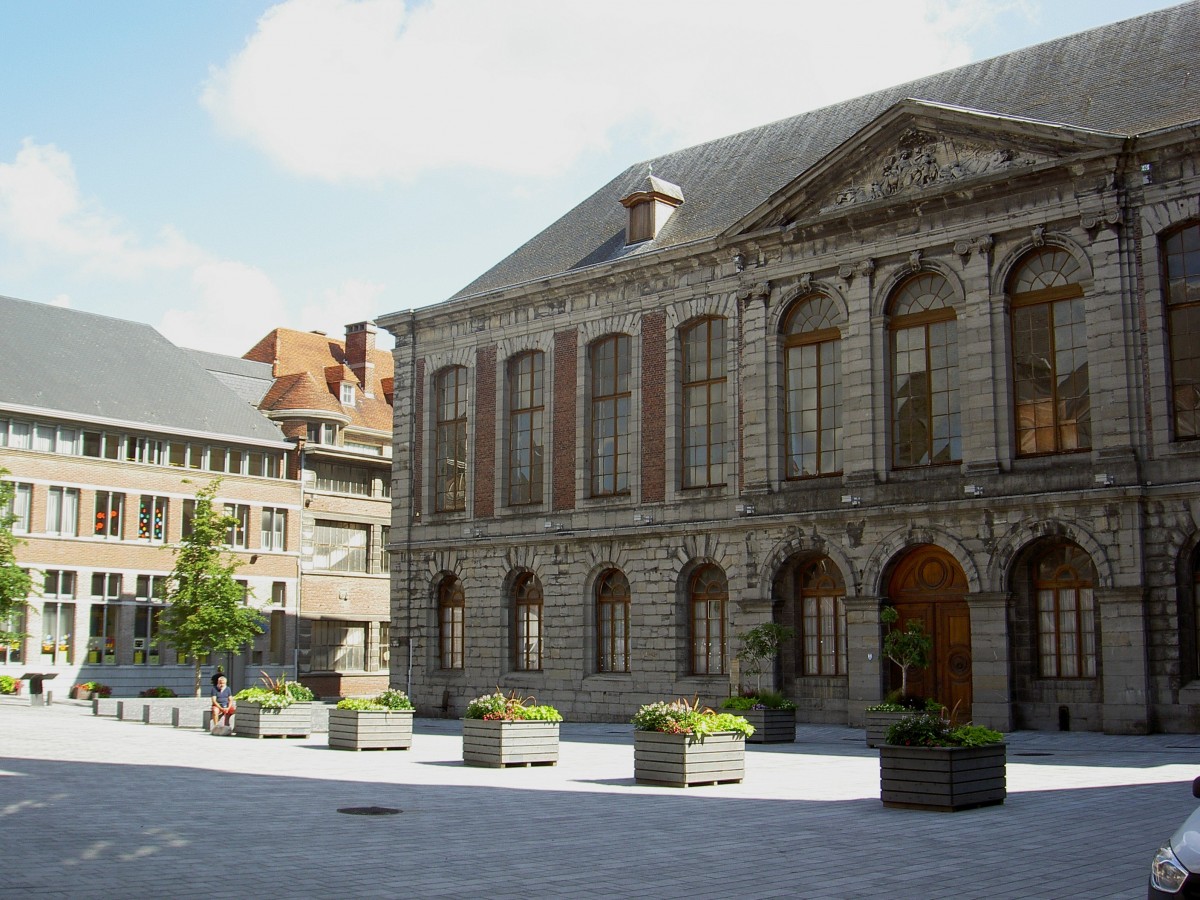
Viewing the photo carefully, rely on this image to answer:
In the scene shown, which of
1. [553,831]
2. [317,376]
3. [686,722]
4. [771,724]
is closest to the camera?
[553,831]

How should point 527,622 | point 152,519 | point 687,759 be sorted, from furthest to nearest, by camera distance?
point 152,519 → point 527,622 → point 687,759

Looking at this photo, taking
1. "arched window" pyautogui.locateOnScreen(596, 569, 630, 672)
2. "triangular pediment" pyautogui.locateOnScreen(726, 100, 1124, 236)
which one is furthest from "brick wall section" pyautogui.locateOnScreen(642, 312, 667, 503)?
"triangular pediment" pyautogui.locateOnScreen(726, 100, 1124, 236)

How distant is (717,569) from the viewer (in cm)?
3198

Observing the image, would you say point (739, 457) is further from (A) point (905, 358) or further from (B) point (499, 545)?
(B) point (499, 545)

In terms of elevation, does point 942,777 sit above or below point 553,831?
above

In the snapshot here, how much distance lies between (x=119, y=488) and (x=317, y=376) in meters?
14.6

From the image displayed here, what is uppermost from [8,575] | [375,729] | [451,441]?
[451,441]

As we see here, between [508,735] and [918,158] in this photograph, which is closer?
[508,735]

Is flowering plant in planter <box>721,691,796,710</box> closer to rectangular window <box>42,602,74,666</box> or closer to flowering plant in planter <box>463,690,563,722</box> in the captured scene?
flowering plant in planter <box>463,690,563,722</box>

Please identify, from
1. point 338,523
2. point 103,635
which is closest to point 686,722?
point 103,635

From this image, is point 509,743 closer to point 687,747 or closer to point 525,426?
point 687,747

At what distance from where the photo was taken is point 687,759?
53.3ft

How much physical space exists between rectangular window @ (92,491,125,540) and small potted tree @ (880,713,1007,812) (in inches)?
1603

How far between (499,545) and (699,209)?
10627 mm
